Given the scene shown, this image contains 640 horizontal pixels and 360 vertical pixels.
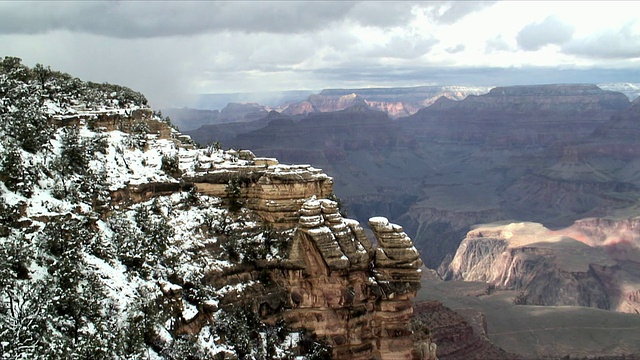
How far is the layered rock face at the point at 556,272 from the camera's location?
6393 inches

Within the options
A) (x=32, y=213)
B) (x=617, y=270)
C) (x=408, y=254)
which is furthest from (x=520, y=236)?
(x=32, y=213)

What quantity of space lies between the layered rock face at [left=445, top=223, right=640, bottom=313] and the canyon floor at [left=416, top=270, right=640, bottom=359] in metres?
Result: 30.5

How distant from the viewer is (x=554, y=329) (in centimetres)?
10838

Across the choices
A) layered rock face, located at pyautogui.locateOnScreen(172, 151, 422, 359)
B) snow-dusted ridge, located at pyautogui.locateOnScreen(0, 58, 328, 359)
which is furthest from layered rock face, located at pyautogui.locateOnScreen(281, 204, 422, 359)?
snow-dusted ridge, located at pyautogui.locateOnScreen(0, 58, 328, 359)

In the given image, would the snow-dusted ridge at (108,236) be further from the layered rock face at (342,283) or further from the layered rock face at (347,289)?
the layered rock face at (347,289)

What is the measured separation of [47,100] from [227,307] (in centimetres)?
2202

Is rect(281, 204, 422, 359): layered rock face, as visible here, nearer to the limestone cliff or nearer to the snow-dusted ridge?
the limestone cliff

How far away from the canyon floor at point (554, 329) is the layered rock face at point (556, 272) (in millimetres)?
30482

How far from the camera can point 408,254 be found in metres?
40.2

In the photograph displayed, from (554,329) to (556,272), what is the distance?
6735cm

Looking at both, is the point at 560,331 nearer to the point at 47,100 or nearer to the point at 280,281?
the point at 280,281

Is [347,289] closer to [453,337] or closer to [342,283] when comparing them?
[342,283]

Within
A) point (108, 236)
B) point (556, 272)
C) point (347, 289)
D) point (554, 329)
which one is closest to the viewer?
point (108, 236)

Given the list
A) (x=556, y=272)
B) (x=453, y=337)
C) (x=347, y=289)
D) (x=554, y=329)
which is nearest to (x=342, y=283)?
(x=347, y=289)
